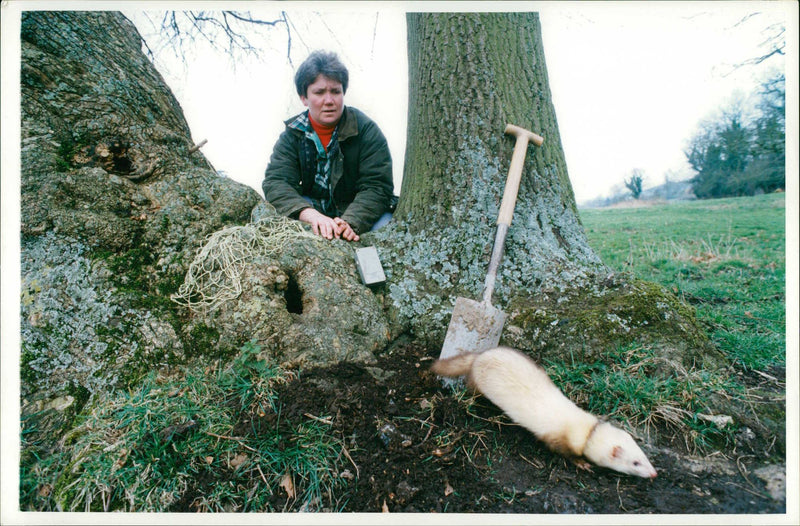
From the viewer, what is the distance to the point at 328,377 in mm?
2096

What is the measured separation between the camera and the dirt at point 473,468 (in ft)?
5.37

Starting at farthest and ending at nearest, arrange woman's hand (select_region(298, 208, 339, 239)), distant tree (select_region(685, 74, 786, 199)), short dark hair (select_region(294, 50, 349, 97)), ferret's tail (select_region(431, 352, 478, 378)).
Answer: short dark hair (select_region(294, 50, 349, 97)) < woman's hand (select_region(298, 208, 339, 239)) < distant tree (select_region(685, 74, 786, 199)) < ferret's tail (select_region(431, 352, 478, 378))

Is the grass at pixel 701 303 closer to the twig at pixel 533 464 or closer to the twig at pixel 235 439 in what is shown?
the twig at pixel 533 464

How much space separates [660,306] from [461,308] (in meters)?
1.14

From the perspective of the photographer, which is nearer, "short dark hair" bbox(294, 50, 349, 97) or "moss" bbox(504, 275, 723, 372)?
"moss" bbox(504, 275, 723, 372)

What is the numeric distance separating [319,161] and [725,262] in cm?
456

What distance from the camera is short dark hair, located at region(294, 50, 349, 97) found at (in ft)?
10.1

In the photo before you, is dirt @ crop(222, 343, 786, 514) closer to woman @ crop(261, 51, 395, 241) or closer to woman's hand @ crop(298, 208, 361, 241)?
woman's hand @ crop(298, 208, 361, 241)

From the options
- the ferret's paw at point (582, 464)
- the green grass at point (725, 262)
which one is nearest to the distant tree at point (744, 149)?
the green grass at point (725, 262)

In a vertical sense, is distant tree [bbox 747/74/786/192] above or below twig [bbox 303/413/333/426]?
above

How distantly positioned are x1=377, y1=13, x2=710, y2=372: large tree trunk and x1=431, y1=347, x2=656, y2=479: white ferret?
0.31m

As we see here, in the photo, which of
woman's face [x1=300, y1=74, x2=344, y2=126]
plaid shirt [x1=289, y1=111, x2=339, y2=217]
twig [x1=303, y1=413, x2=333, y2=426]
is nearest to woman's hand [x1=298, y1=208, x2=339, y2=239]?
plaid shirt [x1=289, y1=111, x2=339, y2=217]

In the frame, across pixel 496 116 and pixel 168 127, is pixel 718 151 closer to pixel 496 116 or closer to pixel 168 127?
pixel 496 116

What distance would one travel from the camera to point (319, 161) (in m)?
3.45
